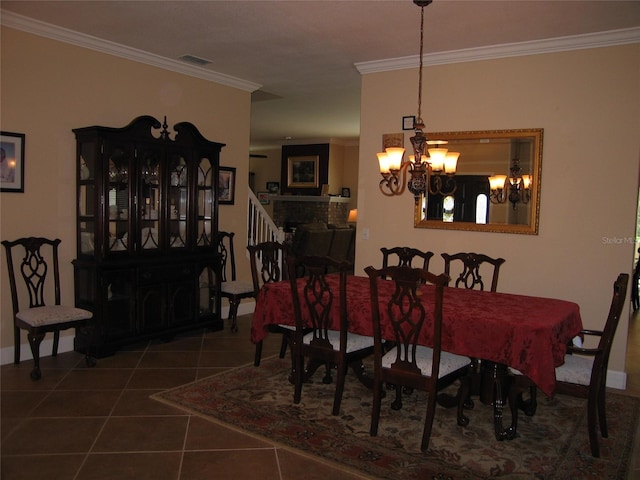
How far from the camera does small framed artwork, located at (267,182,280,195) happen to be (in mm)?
13070

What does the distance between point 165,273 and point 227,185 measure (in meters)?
1.49

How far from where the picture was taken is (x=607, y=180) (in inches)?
162

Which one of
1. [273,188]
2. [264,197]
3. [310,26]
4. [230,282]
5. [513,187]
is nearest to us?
[310,26]

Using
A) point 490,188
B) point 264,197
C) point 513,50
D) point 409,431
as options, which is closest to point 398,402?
point 409,431

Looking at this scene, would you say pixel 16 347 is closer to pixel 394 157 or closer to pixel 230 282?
pixel 230 282

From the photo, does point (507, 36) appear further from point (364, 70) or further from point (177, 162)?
point (177, 162)

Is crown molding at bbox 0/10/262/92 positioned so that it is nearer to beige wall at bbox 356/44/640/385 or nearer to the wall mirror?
beige wall at bbox 356/44/640/385

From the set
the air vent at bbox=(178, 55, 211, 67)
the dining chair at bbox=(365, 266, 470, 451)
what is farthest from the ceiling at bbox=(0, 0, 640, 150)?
→ the dining chair at bbox=(365, 266, 470, 451)

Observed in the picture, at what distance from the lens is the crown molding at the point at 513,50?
4000 millimetres

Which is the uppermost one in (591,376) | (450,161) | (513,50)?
(513,50)

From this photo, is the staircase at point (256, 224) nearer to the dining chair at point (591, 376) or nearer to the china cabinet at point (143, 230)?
the china cabinet at point (143, 230)

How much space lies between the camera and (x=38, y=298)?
4.38m

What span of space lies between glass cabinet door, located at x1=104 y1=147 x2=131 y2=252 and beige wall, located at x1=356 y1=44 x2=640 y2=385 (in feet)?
8.95

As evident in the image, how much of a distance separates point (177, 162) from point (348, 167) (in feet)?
25.0
